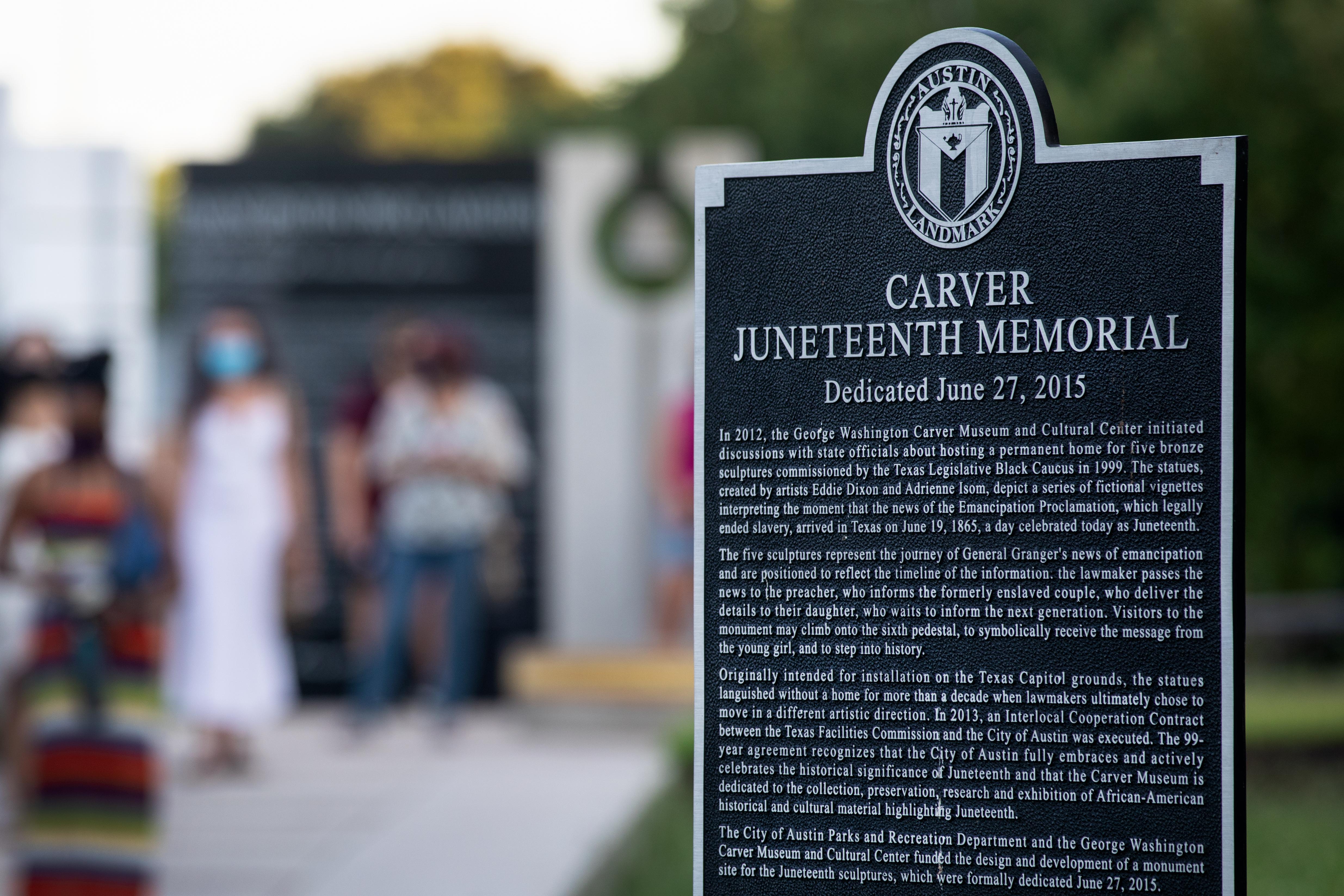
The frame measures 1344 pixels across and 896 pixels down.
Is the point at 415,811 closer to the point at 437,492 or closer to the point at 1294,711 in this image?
the point at 437,492

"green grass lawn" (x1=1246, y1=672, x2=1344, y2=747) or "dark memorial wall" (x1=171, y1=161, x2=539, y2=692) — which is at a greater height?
"dark memorial wall" (x1=171, y1=161, x2=539, y2=692)

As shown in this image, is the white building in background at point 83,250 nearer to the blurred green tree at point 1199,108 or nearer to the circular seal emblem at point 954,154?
the blurred green tree at point 1199,108

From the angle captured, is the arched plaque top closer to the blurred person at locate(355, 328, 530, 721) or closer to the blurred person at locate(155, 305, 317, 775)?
the blurred person at locate(155, 305, 317, 775)

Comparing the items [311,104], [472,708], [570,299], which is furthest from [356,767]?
[311,104]

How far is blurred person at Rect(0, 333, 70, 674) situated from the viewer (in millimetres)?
6895

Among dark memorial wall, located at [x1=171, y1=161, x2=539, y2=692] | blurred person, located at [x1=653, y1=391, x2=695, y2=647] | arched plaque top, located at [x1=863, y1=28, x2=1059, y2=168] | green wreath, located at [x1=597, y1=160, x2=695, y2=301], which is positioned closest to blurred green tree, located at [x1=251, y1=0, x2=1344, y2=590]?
dark memorial wall, located at [x1=171, y1=161, x2=539, y2=692]

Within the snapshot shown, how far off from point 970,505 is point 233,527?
21.2 feet

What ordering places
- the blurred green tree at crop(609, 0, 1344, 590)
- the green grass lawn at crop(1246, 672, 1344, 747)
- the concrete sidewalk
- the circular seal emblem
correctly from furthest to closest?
the blurred green tree at crop(609, 0, 1344, 590) → the green grass lawn at crop(1246, 672, 1344, 747) → the concrete sidewalk → the circular seal emblem

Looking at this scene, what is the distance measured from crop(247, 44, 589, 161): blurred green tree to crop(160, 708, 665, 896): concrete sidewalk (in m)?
31.1

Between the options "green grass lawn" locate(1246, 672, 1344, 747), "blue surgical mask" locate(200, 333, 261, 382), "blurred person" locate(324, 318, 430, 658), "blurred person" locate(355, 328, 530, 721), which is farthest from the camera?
"blurred person" locate(324, 318, 430, 658)

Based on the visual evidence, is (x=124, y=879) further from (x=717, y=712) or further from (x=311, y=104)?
(x=311, y=104)

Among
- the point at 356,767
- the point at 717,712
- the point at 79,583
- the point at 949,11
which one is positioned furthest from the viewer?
the point at 949,11

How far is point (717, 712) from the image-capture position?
3309 millimetres

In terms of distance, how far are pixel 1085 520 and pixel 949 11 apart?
24.7 m
